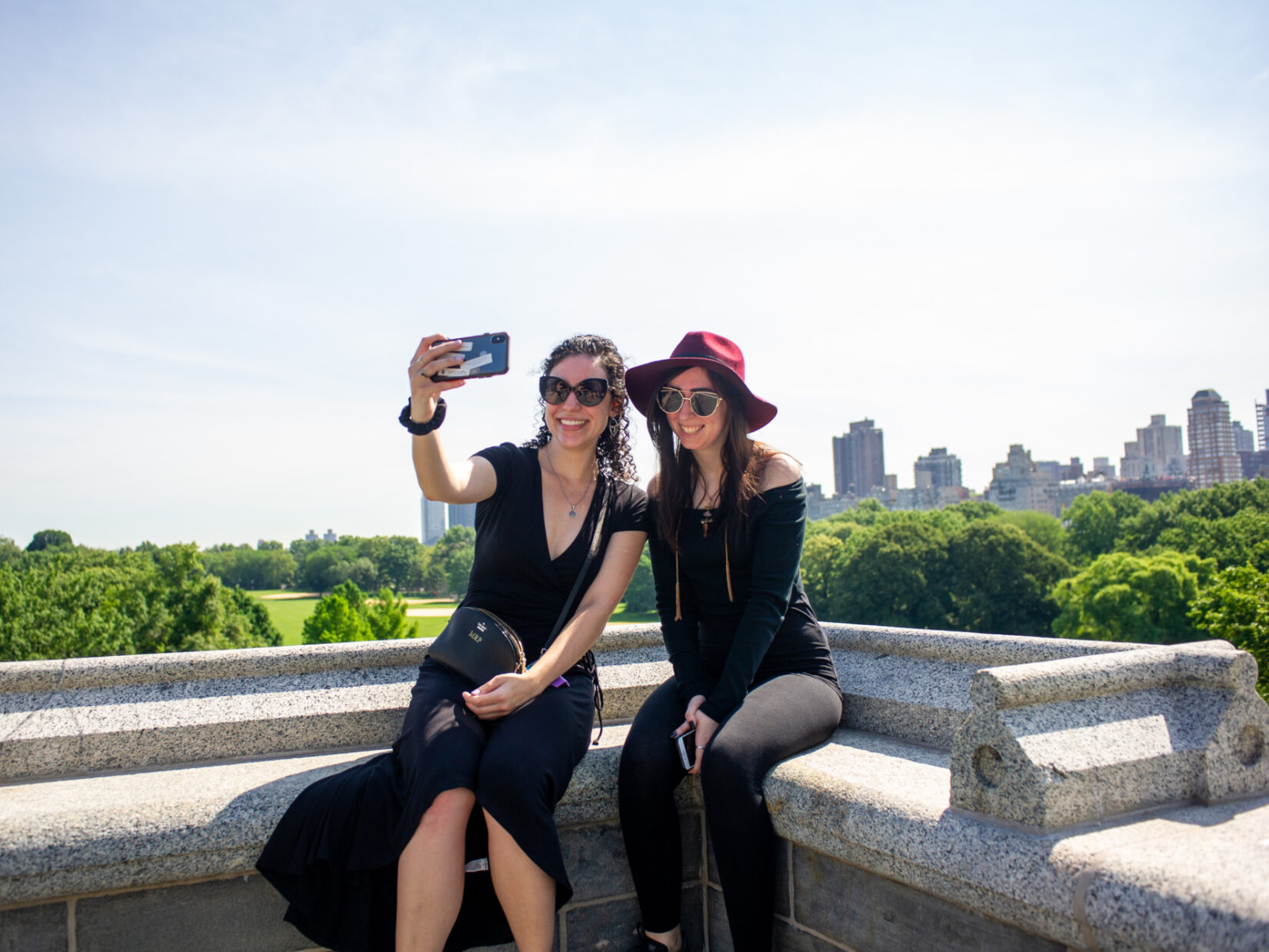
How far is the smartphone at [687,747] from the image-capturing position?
8.79 ft

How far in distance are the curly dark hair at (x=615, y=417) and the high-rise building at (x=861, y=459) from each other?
174289 millimetres

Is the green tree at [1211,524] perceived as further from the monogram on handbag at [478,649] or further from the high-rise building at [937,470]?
the high-rise building at [937,470]

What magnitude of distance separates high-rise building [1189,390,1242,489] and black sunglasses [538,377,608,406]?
430 ft

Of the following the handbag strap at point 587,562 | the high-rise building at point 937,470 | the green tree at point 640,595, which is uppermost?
the high-rise building at point 937,470

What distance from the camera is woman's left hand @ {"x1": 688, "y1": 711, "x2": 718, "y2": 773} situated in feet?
8.78

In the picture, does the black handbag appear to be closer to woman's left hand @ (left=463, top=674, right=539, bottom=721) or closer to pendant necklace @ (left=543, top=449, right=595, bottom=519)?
woman's left hand @ (left=463, top=674, right=539, bottom=721)

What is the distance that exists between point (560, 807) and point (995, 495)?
480 feet

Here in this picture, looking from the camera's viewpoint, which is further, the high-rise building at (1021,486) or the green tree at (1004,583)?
the high-rise building at (1021,486)

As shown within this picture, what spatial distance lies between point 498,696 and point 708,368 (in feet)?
4.51

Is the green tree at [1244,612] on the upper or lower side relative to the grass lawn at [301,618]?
upper

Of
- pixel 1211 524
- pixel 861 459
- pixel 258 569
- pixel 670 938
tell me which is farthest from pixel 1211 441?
pixel 670 938

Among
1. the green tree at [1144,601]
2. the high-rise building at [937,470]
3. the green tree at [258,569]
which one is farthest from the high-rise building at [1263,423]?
the green tree at [258,569]

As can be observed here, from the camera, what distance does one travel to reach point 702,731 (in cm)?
269

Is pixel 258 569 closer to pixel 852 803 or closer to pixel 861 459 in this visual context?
pixel 861 459
